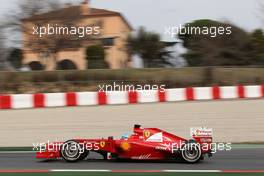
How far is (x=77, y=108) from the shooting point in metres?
13.2

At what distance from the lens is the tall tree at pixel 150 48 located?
18691 millimetres

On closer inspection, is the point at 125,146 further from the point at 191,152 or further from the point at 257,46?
the point at 257,46

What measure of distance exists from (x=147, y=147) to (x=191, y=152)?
2.44ft

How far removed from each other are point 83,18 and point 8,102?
35.4 ft

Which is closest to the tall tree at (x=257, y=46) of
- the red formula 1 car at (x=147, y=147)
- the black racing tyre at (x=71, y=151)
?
the red formula 1 car at (x=147, y=147)

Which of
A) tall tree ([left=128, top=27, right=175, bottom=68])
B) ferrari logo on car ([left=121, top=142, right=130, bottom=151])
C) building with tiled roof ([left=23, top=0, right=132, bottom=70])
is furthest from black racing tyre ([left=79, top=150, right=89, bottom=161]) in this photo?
building with tiled roof ([left=23, top=0, right=132, bottom=70])

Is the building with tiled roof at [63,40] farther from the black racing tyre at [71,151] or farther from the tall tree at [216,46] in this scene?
the black racing tyre at [71,151]

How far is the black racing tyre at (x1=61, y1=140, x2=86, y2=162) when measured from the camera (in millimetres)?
8898

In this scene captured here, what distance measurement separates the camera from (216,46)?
19.5 m

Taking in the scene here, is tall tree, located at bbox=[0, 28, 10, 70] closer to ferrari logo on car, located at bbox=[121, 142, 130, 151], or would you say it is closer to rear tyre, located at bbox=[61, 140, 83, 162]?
rear tyre, located at bbox=[61, 140, 83, 162]

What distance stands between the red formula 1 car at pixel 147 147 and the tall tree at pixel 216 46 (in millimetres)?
9926

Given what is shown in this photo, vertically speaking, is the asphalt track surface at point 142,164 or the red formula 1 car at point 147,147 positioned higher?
the red formula 1 car at point 147,147

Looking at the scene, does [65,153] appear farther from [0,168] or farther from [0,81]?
[0,81]

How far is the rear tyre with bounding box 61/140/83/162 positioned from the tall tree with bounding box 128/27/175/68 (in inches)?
365
